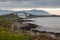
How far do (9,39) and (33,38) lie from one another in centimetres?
436

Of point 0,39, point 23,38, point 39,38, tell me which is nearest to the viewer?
point 0,39

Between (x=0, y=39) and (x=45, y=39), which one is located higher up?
(x=0, y=39)

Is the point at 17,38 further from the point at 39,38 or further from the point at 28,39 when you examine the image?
the point at 39,38

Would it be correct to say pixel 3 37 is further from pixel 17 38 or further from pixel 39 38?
pixel 39 38

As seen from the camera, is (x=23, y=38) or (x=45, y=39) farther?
(x=45, y=39)

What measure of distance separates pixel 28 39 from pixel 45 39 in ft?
11.4

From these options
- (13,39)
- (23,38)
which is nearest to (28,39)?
(23,38)

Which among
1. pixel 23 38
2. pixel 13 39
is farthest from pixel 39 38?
pixel 13 39

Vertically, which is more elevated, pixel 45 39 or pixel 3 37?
pixel 3 37

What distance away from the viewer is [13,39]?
27562 millimetres

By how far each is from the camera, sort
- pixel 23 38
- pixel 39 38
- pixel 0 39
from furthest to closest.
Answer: pixel 39 38 → pixel 23 38 → pixel 0 39

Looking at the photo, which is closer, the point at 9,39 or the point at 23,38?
the point at 9,39

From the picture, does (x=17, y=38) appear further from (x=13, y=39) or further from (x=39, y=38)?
(x=39, y=38)

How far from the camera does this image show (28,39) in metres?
29.8
